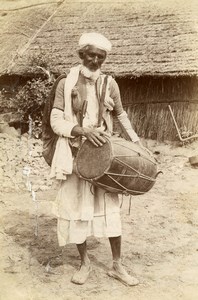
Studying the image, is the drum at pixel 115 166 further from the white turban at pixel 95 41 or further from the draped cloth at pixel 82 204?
the white turban at pixel 95 41

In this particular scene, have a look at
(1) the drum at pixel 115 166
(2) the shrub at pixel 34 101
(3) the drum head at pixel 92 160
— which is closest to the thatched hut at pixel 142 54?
(2) the shrub at pixel 34 101

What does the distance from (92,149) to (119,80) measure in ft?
26.9

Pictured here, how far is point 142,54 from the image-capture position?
36.0ft

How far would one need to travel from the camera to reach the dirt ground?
3686mm

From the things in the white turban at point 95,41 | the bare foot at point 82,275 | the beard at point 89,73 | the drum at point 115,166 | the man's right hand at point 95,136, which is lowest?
the bare foot at point 82,275

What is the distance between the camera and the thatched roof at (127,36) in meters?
10.6

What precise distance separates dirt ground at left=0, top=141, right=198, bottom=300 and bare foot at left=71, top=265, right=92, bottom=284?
49 millimetres

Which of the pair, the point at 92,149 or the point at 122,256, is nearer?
the point at 92,149

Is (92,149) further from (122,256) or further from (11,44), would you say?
(11,44)

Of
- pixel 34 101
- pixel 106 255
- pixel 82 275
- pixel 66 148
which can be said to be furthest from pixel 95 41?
pixel 34 101

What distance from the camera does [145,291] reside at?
3645 mm

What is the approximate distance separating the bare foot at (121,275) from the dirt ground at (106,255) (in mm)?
41

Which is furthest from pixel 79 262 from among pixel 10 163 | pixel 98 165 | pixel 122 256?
pixel 10 163

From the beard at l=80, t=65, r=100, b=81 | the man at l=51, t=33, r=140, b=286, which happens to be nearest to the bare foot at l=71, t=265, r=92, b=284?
the man at l=51, t=33, r=140, b=286
